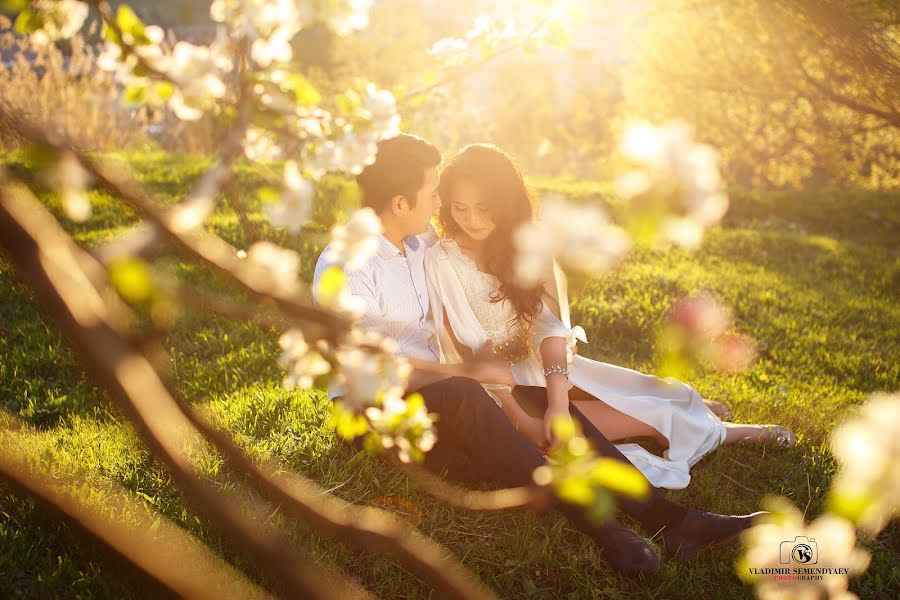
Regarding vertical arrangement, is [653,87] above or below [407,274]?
below

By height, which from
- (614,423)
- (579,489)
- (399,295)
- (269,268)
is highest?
(269,268)

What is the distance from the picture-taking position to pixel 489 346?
3.37 meters

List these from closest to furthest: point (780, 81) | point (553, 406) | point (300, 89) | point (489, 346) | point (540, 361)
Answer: point (300, 89) → point (553, 406) → point (489, 346) → point (540, 361) → point (780, 81)

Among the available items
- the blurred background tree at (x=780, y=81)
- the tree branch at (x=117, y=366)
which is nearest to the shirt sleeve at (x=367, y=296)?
the tree branch at (x=117, y=366)

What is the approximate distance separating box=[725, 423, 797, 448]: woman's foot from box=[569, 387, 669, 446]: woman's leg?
0.38m

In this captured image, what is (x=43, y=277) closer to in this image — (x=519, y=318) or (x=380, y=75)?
(x=519, y=318)

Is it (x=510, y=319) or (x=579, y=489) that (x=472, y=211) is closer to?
(x=510, y=319)

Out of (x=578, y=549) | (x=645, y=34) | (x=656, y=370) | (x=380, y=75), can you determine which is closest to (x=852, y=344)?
(x=656, y=370)

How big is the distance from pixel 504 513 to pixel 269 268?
6.97 feet

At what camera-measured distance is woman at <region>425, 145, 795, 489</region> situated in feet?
10.9

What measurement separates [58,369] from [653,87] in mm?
15752

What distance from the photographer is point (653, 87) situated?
1694 centimetres

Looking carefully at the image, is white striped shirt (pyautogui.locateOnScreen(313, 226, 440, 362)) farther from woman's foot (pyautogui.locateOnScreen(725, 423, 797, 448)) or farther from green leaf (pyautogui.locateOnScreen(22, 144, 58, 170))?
green leaf (pyautogui.locateOnScreen(22, 144, 58, 170))

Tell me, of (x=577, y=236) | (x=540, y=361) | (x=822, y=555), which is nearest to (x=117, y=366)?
(x=577, y=236)
